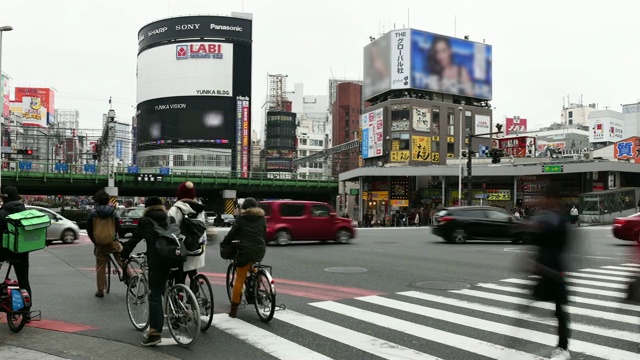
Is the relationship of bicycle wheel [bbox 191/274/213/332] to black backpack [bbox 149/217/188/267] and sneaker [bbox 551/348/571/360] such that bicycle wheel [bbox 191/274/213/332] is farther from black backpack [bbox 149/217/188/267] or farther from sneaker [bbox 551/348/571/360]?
sneaker [bbox 551/348/571/360]

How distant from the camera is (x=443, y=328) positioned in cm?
723

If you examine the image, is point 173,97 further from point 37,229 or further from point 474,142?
point 37,229

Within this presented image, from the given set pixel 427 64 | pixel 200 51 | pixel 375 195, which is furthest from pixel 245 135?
pixel 375 195

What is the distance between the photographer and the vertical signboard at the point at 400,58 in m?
65.8

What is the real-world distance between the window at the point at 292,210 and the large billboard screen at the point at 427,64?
47.5 m

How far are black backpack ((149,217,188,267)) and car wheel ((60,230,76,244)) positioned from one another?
19020 millimetres

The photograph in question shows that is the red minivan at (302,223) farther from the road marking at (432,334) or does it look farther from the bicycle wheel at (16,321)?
the bicycle wheel at (16,321)

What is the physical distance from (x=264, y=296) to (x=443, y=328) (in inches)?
98.7

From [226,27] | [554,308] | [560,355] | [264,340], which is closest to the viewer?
[560,355]

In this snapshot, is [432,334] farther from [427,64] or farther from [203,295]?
[427,64]

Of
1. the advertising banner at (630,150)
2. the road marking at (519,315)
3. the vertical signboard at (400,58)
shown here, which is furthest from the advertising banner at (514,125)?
the road marking at (519,315)

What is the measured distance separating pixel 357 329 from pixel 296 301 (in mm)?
2261

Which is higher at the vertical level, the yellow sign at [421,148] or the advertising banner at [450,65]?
the advertising banner at [450,65]

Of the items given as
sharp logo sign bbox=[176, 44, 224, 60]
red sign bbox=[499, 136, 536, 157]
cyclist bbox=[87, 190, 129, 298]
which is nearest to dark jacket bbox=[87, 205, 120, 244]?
cyclist bbox=[87, 190, 129, 298]
